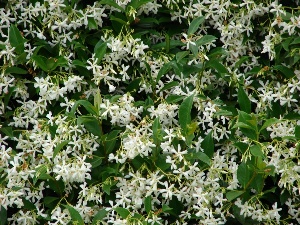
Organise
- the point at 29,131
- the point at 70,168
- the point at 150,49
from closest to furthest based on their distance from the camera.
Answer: the point at 70,168
the point at 29,131
the point at 150,49

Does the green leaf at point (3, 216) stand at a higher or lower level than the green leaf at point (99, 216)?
lower

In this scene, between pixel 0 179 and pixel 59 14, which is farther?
pixel 59 14

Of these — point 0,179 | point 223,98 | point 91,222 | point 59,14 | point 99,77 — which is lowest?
point 91,222

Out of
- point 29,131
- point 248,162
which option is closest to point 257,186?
point 248,162

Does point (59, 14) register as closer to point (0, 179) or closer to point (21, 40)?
point (21, 40)

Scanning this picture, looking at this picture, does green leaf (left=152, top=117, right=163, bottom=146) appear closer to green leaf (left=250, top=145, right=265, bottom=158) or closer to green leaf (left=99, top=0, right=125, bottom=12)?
green leaf (left=250, top=145, right=265, bottom=158)

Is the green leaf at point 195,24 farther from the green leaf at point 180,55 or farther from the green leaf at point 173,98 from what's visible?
the green leaf at point 173,98

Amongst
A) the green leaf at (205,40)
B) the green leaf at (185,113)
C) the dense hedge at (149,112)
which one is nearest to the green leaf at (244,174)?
the dense hedge at (149,112)
